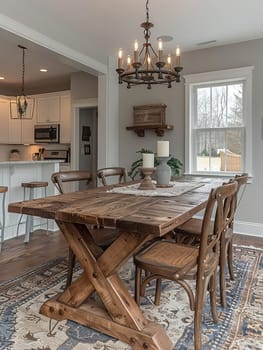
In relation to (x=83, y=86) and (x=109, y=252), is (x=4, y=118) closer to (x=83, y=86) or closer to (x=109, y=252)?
(x=83, y=86)

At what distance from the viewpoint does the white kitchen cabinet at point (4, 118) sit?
714 centimetres

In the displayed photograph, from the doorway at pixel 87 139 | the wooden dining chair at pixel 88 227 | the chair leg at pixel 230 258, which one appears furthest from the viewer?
the doorway at pixel 87 139

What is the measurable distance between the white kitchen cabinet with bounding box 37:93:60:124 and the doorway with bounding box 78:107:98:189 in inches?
26.1

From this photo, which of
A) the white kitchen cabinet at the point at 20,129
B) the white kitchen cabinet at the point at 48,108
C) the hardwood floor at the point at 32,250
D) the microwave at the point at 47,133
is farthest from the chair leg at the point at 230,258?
the white kitchen cabinet at the point at 20,129

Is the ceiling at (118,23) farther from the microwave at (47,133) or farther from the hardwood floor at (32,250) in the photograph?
the hardwood floor at (32,250)

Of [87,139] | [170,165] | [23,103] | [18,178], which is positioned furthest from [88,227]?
[87,139]

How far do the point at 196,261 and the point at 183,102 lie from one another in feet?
11.2

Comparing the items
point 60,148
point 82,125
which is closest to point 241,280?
point 82,125

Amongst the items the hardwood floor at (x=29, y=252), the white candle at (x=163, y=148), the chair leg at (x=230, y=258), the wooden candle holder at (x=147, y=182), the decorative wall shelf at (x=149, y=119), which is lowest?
the hardwood floor at (x=29, y=252)

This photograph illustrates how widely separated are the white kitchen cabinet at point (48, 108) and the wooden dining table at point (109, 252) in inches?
202

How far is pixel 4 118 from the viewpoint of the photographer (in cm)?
720

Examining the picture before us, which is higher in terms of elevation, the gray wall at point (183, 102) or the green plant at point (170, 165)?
the gray wall at point (183, 102)

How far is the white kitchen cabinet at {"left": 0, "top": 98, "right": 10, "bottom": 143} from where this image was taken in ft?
23.4

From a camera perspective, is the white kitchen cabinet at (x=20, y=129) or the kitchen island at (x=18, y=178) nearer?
the kitchen island at (x=18, y=178)
